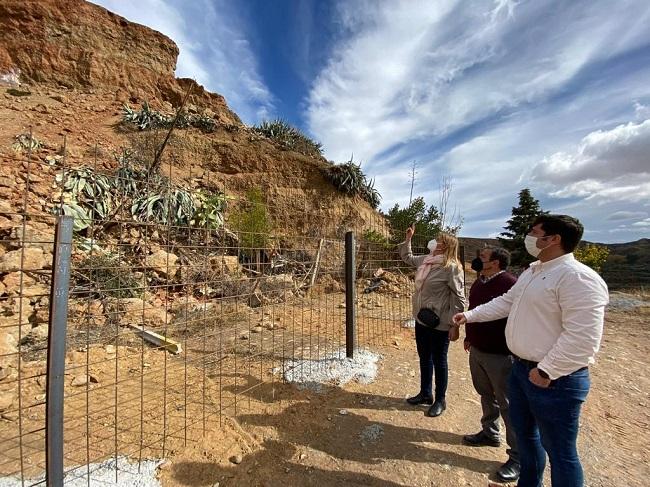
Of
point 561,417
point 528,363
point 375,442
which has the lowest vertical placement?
point 375,442

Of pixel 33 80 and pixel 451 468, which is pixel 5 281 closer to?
pixel 451 468

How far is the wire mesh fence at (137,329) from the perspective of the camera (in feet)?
8.20

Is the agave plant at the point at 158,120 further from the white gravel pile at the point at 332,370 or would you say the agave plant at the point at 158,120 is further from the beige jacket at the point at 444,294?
the beige jacket at the point at 444,294

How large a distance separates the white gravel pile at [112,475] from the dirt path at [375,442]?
0.34 feet

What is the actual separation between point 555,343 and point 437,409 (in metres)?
1.92

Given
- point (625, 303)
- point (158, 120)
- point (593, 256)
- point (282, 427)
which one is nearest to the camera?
point (282, 427)

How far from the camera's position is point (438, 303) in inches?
126

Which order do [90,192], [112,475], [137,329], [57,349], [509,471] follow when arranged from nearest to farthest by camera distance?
[57,349] → [112,475] → [509,471] → [137,329] → [90,192]

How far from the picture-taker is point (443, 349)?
128 inches

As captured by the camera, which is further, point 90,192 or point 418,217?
point 418,217

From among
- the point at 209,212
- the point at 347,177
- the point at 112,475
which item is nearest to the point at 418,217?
the point at 347,177

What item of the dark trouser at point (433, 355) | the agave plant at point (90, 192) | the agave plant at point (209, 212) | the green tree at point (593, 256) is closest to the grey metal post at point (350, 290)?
the dark trouser at point (433, 355)

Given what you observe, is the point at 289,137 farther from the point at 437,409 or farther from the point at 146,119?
the point at 437,409

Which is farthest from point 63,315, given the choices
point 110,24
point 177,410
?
point 110,24
